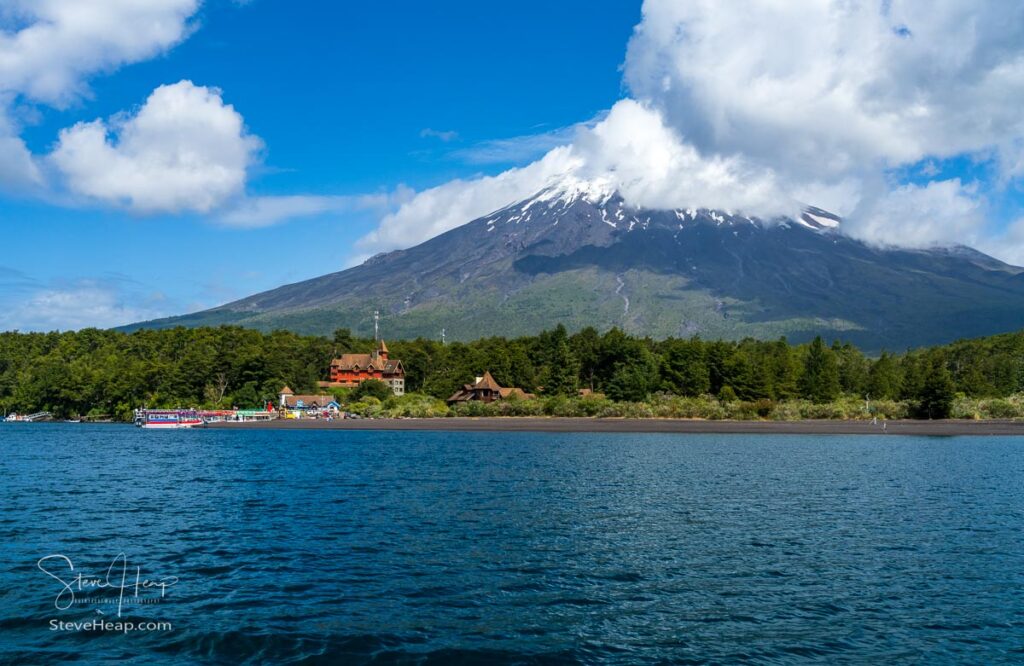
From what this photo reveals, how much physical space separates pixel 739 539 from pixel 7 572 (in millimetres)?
17615

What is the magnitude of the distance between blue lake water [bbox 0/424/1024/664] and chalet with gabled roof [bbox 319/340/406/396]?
89.5 m

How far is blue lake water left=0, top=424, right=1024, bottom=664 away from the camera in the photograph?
13.1 metres

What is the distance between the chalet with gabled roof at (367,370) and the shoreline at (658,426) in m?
30.6

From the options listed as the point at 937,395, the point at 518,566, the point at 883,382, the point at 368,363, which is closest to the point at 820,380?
the point at 883,382

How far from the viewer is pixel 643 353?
A: 99.4 metres

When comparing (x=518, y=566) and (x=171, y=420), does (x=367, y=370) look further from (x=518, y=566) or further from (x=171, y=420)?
(x=518, y=566)

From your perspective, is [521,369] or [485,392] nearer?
[485,392]

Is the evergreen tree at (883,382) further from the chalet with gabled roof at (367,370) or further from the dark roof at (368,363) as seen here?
A: the dark roof at (368,363)

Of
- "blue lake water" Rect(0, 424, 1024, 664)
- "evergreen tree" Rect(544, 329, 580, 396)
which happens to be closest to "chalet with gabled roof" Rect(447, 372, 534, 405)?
"evergreen tree" Rect(544, 329, 580, 396)

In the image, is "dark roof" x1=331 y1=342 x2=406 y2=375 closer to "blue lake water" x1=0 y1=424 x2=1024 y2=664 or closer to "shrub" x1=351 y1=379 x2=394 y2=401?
"shrub" x1=351 y1=379 x2=394 y2=401

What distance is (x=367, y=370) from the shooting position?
12875cm

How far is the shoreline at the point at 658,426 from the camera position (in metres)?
69.6

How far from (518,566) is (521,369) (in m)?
90.2

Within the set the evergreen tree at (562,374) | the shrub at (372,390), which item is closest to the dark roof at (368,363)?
the shrub at (372,390)
